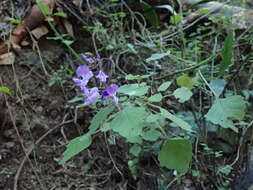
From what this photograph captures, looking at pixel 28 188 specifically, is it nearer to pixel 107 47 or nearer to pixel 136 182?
pixel 136 182

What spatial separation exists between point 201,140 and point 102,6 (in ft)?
3.91

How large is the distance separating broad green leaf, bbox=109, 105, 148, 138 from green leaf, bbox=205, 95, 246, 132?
0.20m

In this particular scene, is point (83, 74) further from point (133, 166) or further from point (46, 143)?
point (46, 143)

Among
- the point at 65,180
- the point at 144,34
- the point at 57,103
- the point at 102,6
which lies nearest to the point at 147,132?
the point at 65,180

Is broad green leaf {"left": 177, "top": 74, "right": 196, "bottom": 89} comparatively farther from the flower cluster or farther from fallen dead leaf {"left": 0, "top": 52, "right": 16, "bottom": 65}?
fallen dead leaf {"left": 0, "top": 52, "right": 16, "bottom": 65}

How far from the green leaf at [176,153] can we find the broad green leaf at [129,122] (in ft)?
0.29

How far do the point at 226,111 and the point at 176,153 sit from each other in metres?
0.18

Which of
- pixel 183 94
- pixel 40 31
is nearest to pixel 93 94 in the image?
pixel 183 94

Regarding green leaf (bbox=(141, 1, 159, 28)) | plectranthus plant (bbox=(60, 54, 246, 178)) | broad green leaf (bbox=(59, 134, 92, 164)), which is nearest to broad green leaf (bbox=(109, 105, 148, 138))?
plectranthus plant (bbox=(60, 54, 246, 178))

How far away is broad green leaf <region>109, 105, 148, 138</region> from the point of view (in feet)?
2.35

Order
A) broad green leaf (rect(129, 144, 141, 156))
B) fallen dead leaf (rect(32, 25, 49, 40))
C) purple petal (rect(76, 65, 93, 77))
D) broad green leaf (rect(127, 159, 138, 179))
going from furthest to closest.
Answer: fallen dead leaf (rect(32, 25, 49, 40)), broad green leaf (rect(127, 159, 138, 179)), broad green leaf (rect(129, 144, 141, 156)), purple petal (rect(76, 65, 93, 77))

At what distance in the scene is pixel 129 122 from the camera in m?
0.73

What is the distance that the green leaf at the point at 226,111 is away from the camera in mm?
816

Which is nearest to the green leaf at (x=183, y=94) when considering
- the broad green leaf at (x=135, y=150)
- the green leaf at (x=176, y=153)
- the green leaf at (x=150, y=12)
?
the green leaf at (x=176, y=153)
